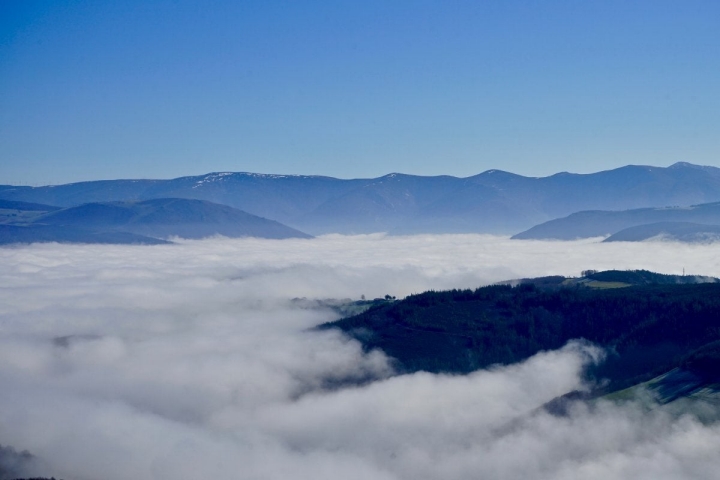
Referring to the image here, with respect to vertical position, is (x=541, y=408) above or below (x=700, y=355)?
below

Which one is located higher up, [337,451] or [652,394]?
[652,394]

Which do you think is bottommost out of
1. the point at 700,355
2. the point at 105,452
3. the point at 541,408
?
the point at 105,452

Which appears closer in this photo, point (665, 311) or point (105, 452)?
point (105, 452)

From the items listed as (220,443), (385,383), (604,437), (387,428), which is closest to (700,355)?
(604,437)

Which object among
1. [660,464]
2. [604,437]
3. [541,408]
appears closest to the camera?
[660,464]

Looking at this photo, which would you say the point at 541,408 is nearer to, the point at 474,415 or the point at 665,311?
the point at 474,415

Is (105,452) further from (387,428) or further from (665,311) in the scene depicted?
(665,311)

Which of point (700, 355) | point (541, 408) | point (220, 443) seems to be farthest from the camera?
point (220, 443)

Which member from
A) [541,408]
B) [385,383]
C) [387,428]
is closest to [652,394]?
[541,408]

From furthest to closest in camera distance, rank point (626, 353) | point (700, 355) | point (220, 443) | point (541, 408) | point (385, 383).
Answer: point (385, 383), point (626, 353), point (220, 443), point (541, 408), point (700, 355)
